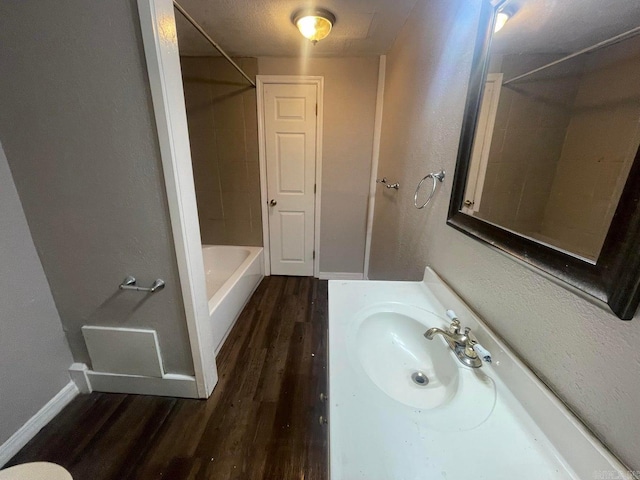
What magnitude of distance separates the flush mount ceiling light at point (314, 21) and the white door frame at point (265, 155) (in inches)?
25.2

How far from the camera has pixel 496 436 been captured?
531mm

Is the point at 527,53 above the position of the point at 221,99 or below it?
below

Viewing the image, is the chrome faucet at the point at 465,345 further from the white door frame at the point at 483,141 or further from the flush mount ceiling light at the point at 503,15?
the flush mount ceiling light at the point at 503,15

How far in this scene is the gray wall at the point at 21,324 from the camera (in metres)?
1.10

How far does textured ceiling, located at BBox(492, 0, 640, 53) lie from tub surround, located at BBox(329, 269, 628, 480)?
734mm

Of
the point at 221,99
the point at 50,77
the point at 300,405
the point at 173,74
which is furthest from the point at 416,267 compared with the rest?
the point at 221,99

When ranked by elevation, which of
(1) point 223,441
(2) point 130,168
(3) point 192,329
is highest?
(2) point 130,168

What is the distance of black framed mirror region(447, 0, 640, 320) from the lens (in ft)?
1.42

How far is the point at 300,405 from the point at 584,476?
4.08 ft

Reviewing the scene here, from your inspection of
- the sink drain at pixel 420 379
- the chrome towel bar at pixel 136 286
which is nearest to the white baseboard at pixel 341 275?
the chrome towel bar at pixel 136 286

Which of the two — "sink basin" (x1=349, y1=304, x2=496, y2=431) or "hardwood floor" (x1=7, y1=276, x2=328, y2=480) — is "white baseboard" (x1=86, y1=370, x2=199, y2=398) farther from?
"sink basin" (x1=349, y1=304, x2=496, y2=431)

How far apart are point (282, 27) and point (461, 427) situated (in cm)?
242

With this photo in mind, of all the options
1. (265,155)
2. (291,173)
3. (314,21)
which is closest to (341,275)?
(291,173)

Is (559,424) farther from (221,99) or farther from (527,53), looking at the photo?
(221,99)
